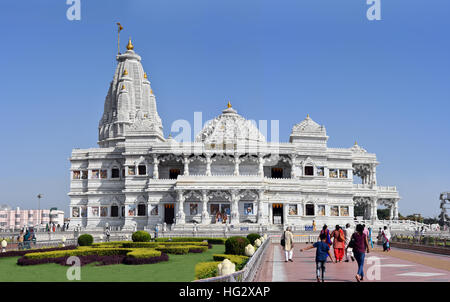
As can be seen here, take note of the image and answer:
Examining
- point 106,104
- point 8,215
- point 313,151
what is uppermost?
point 106,104

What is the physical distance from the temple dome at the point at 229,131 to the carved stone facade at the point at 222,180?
0.15 meters

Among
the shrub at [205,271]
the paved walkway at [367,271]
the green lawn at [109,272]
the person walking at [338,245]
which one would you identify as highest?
the person walking at [338,245]

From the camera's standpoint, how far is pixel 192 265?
23219 mm

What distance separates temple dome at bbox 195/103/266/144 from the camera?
64312mm

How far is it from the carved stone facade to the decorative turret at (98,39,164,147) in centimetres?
196

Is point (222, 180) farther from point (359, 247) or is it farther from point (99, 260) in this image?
point (359, 247)

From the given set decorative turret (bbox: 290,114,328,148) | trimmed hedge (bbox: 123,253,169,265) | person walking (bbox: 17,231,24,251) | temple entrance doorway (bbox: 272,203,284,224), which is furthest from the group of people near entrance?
decorative turret (bbox: 290,114,328,148)

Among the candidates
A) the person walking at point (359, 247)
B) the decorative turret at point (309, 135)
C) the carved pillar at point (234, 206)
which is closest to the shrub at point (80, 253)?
the person walking at point (359, 247)

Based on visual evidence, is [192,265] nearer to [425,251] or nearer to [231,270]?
[231,270]

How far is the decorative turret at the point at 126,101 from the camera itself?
73250mm

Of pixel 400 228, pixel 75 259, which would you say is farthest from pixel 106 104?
pixel 75 259

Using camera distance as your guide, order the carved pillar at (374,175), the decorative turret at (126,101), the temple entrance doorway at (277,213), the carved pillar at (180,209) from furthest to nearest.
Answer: the decorative turret at (126,101)
the carved pillar at (374,175)
the temple entrance doorway at (277,213)
the carved pillar at (180,209)

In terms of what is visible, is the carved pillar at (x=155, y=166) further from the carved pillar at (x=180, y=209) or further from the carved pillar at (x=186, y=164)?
the carved pillar at (x=180, y=209)
